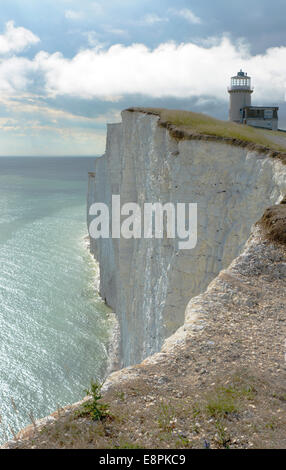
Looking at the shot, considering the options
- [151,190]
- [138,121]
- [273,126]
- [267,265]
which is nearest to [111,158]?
[138,121]

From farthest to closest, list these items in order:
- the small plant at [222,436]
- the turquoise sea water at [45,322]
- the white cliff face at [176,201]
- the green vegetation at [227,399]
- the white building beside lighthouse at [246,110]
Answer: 1. the white building beside lighthouse at [246,110]
2. the turquoise sea water at [45,322]
3. the white cliff face at [176,201]
4. the green vegetation at [227,399]
5. the small plant at [222,436]

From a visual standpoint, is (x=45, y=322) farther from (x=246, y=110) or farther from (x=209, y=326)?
(x=246, y=110)

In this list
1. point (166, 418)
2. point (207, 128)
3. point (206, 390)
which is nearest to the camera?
point (166, 418)

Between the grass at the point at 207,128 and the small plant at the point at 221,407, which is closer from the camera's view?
the small plant at the point at 221,407

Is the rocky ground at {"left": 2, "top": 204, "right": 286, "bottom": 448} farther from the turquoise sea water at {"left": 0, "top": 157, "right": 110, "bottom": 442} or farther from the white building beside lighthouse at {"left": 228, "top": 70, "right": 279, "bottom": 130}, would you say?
the white building beside lighthouse at {"left": 228, "top": 70, "right": 279, "bottom": 130}

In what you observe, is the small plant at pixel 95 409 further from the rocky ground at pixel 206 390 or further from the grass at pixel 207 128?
the grass at pixel 207 128

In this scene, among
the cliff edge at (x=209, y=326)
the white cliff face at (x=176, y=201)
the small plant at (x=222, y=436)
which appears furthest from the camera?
the white cliff face at (x=176, y=201)

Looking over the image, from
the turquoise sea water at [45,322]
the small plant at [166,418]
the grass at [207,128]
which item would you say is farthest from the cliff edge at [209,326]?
the turquoise sea water at [45,322]

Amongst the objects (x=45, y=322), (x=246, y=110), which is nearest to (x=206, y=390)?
(x=45, y=322)
